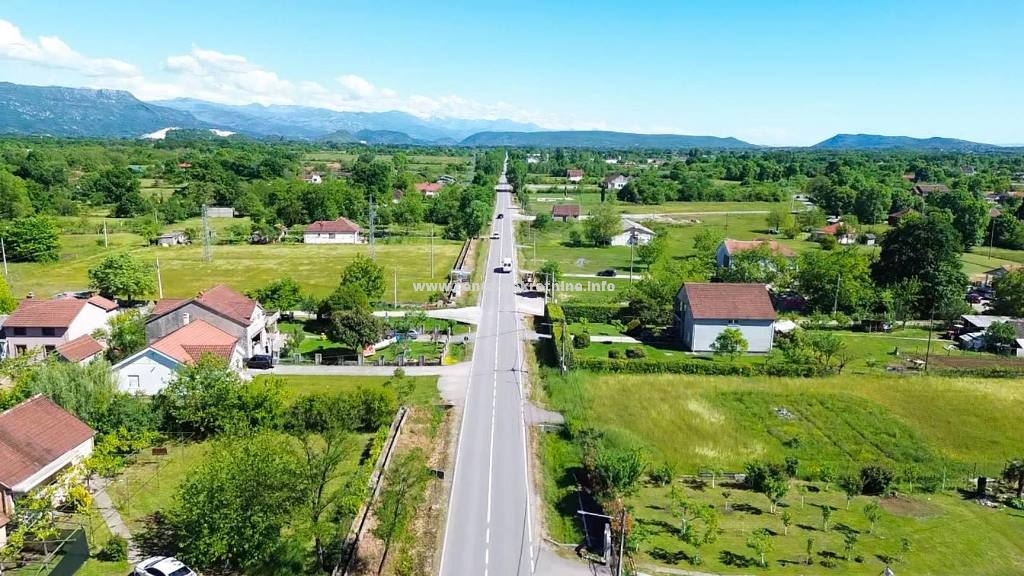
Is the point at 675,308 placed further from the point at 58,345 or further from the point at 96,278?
the point at 96,278

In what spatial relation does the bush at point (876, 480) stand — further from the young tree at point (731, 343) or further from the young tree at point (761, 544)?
the young tree at point (731, 343)

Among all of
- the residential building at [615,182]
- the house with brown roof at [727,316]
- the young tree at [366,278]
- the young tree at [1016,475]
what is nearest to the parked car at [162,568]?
the young tree at [1016,475]

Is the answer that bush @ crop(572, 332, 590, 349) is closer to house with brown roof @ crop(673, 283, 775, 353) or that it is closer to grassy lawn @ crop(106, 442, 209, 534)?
house with brown roof @ crop(673, 283, 775, 353)

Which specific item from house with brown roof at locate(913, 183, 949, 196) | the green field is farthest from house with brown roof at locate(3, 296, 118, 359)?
house with brown roof at locate(913, 183, 949, 196)

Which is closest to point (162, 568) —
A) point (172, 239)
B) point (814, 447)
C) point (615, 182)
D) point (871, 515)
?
point (871, 515)

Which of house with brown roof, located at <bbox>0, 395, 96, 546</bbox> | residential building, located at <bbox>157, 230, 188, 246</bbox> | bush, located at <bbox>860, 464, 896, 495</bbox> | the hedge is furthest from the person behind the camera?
residential building, located at <bbox>157, 230, 188, 246</bbox>

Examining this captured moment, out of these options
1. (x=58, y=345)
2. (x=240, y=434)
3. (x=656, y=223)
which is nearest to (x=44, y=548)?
(x=240, y=434)

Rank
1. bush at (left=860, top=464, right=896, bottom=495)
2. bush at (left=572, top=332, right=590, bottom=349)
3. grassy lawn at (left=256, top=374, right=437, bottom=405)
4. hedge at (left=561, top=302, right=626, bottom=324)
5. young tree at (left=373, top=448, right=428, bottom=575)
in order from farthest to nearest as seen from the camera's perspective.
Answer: hedge at (left=561, top=302, right=626, bottom=324)
bush at (left=572, top=332, right=590, bottom=349)
grassy lawn at (left=256, top=374, right=437, bottom=405)
bush at (left=860, top=464, right=896, bottom=495)
young tree at (left=373, top=448, right=428, bottom=575)
